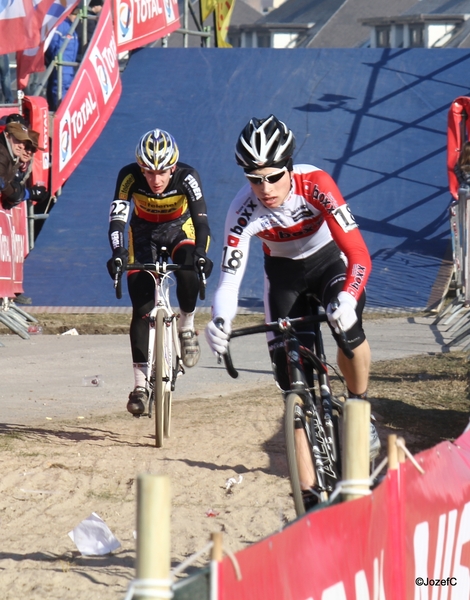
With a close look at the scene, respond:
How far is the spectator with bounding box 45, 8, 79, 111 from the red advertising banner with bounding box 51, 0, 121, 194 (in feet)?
1.81

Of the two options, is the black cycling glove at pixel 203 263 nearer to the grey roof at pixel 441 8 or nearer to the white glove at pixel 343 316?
the white glove at pixel 343 316

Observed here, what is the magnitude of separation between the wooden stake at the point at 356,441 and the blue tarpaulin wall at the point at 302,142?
504 inches

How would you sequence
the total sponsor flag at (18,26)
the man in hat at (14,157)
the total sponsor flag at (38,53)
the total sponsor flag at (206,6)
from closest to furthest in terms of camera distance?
the man in hat at (14,157) → the total sponsor flag at (18,26) → the total sponsor flag at (38,53) → the total sponsor flag at (206,6)

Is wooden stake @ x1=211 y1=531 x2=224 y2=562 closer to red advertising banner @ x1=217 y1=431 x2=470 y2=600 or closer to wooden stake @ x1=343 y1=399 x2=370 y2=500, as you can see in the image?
red advertising banner @ x1=217 y1=431 x2=470 y2=600

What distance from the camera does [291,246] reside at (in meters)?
5.53

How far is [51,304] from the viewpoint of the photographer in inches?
619

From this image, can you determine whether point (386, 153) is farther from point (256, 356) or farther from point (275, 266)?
point (275, 266)

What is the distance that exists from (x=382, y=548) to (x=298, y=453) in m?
1.71

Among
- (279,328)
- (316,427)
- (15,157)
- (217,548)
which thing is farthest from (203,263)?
(217,548)

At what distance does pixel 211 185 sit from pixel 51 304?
416cm

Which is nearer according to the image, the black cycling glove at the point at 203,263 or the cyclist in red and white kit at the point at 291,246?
the cyclist in red and white kit at the point at 291,246

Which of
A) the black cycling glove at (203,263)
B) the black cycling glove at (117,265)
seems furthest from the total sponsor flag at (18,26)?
the black cycling glove at (203,263)

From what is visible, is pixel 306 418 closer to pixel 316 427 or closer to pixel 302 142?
pixel 316 427

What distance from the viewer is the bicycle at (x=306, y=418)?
15.3ft
